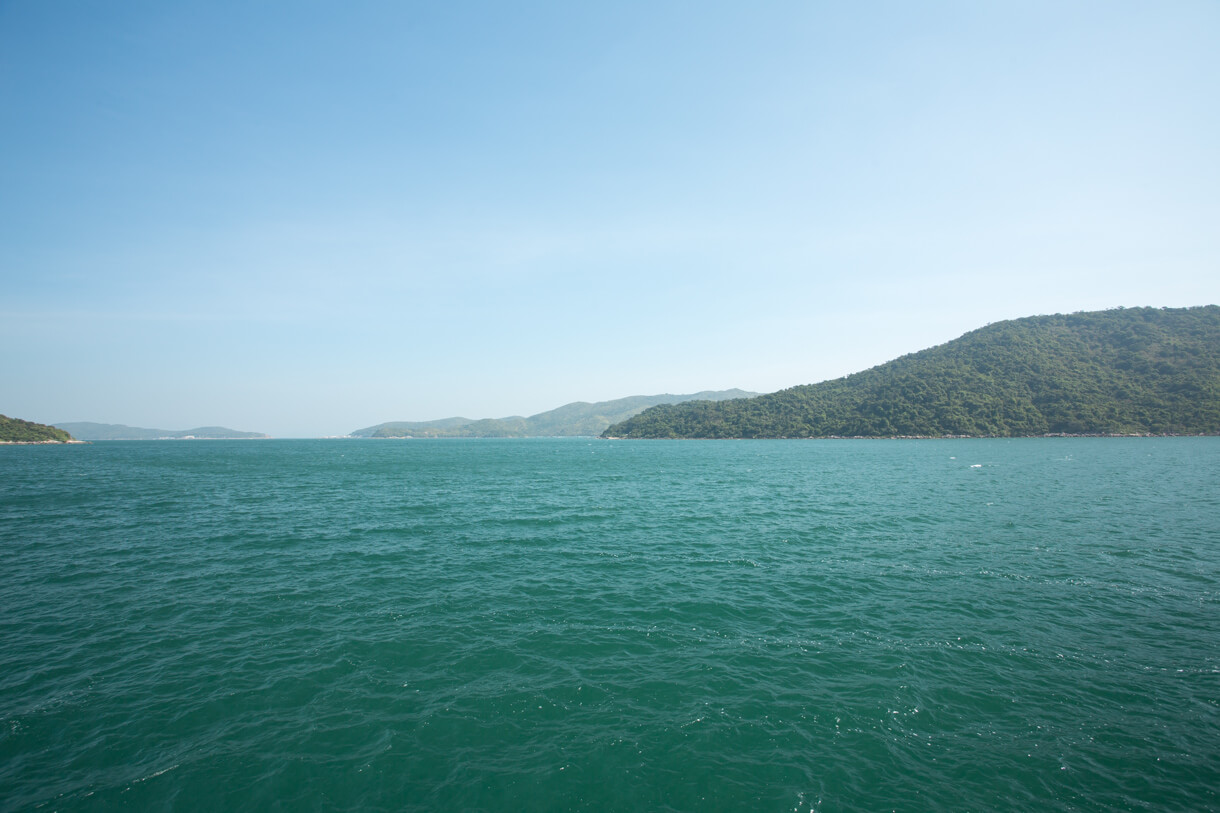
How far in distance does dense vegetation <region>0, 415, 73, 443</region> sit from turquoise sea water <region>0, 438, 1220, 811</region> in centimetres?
23059

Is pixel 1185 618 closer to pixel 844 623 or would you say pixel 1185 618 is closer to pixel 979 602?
pixel 979 602

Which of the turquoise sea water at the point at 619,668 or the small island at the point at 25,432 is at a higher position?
the small island at the point at 25,432

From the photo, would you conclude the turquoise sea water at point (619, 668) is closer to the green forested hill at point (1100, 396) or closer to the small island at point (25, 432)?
the green forested hill at point (1100, 396)

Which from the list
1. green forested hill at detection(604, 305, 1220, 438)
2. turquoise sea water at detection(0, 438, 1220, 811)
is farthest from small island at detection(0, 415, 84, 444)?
green forested hill at detection(604, 305, 1220, 438)

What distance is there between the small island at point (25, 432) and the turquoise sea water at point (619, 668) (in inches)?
9082

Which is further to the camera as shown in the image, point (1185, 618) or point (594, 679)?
point (1185, 618)

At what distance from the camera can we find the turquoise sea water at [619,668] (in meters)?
10.3

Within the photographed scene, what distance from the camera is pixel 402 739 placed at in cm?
1162

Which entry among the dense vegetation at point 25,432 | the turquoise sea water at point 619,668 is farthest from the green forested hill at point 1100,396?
the dense vegetation at point 25,432

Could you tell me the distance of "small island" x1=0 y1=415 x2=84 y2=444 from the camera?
172 metres

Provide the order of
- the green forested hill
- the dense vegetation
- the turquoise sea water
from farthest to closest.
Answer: the dense vegetation < the green forested hill < the turquoise sea water

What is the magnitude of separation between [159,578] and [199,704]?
1578 centimetres

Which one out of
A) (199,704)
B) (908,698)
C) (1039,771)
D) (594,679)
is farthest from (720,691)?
(199,704)

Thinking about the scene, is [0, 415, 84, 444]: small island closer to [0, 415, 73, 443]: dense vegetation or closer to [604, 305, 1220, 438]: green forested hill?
[0, 415, 73, 443]: dense vegetation
